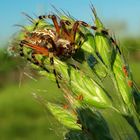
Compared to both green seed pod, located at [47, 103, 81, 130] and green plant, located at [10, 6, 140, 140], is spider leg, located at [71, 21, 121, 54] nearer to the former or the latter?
green plant, located at [10, 6, 140, 140]

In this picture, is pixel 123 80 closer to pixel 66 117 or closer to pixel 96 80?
pixel 96 80

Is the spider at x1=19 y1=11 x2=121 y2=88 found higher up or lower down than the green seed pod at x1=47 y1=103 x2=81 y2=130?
higher up

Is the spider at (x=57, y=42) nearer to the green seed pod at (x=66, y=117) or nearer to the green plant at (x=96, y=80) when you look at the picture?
the green plant at (x=96, y=80)

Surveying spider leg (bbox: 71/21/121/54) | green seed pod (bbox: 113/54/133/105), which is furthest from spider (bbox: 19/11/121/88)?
green seed pod (bbox: 113/54/133/105)

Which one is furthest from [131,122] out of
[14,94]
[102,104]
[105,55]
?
[14,94]

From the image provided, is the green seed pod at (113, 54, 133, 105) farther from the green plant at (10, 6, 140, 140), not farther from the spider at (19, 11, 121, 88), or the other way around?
the spider at (19, 11, 121, 88)

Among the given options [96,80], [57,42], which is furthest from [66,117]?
[57,42]

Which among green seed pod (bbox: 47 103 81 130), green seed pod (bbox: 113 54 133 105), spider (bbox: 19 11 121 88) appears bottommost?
green seed pod (bbox: 47 103 81 130)

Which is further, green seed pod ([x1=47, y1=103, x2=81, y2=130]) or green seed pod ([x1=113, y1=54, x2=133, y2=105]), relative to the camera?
green seed pod ([x1=47, y1=103, x2=81, y2=130])
